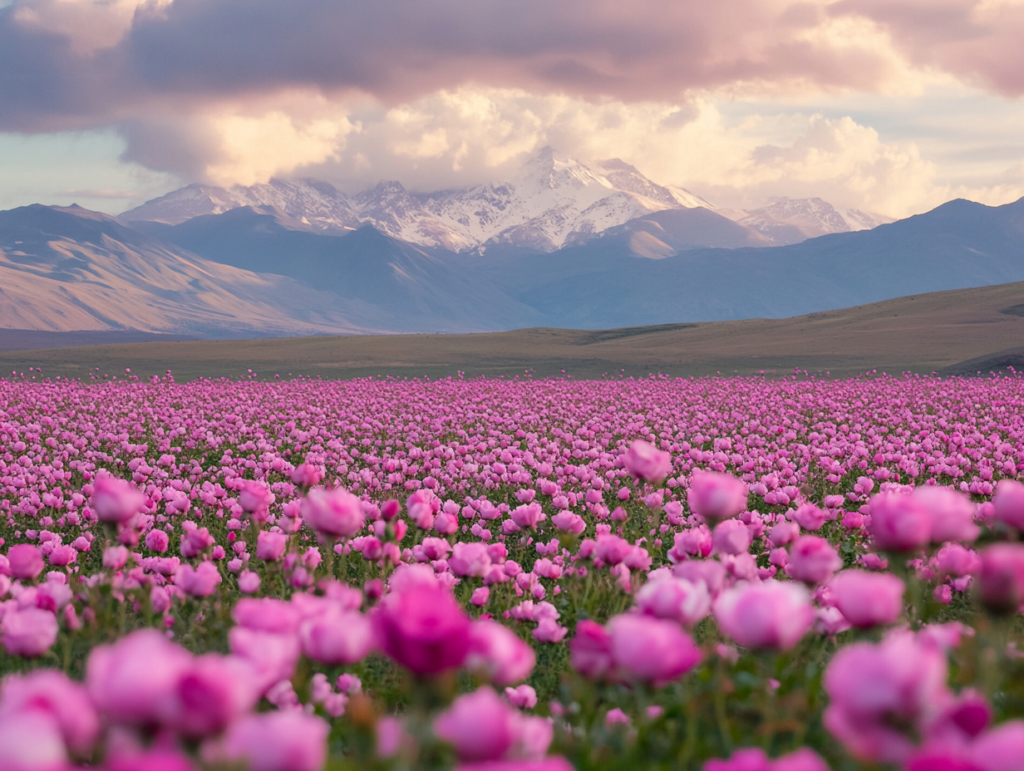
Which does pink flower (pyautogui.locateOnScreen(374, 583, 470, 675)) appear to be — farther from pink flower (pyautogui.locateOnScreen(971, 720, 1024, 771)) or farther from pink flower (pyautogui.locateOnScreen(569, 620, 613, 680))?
pink flower (pyautogui.locateOnScreen(971, 720, 1024, 771))

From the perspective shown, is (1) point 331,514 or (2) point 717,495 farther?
(2) point 717,495

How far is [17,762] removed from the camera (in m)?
1.32

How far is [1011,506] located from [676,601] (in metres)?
1.08

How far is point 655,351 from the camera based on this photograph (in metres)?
54.3

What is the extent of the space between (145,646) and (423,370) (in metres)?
43.9

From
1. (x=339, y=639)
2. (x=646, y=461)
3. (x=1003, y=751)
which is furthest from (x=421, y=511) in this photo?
(x=1003, y=751)

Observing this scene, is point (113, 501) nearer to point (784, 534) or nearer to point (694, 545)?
point (694, 545)

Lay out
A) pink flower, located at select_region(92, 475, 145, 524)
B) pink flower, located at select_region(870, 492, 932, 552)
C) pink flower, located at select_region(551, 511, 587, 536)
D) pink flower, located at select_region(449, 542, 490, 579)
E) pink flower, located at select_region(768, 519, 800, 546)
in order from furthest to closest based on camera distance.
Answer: pink flower, located at select_region(551, 511, 587, 536) → pink flower, located at select_region(768, 519, 800, 546) → pink flower, located at select_region(449, 542, 490, 579) → pink flower, located at select_region(92, 475, 145, 524) → pink flower, located at select_region(870, 492, 932, 552)

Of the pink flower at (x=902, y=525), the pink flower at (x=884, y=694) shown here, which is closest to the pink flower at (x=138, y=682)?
the pink flower at (x=884, y=694)

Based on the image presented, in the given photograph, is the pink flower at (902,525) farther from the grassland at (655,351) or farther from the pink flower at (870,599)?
the grassland at (655,351)

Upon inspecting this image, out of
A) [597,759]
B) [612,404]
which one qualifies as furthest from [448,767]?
[612,404]

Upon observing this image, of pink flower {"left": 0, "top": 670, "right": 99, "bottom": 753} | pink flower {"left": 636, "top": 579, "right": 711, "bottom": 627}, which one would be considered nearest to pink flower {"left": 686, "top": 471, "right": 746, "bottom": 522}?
pink flower {"left": 636, "top": 579, "right": 711, "bottom": 627}

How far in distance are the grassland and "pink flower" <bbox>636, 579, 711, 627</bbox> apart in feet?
96.2

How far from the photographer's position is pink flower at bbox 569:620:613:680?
2285 mm
